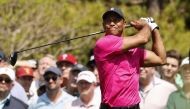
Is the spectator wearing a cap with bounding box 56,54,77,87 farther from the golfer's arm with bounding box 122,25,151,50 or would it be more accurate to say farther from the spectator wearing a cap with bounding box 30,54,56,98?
the golfer's arm with bounding box 122,25,151,50

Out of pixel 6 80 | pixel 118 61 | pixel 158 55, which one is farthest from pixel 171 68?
pixel 118 61

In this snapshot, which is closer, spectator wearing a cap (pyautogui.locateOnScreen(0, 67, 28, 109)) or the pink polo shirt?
the pink polo shirt

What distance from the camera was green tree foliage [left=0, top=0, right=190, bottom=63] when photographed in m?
17.5

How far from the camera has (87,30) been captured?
64.7ft

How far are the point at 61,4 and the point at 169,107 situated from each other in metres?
8.32

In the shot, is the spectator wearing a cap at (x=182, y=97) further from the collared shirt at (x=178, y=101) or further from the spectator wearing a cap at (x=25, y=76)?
the spectator wearing a cap at (x=25, y=76)

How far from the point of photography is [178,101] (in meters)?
10.9

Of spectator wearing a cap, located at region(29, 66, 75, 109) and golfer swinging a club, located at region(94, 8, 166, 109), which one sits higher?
golfer swinging a club, located at region(94, 8, 166, 109)

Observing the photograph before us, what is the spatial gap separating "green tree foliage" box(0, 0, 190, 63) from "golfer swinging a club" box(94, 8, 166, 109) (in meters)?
8.18

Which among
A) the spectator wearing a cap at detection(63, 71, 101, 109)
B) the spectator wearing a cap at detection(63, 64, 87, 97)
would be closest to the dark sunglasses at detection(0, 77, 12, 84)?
the spectator wearing a cap at detection(63, 71, 101, 109)

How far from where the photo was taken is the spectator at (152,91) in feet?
37.3

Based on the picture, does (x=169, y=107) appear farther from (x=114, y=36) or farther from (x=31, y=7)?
(x=31, y=7)

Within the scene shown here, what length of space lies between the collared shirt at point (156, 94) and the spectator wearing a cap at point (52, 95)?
99cm

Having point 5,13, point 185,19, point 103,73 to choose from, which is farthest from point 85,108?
point 185,19
